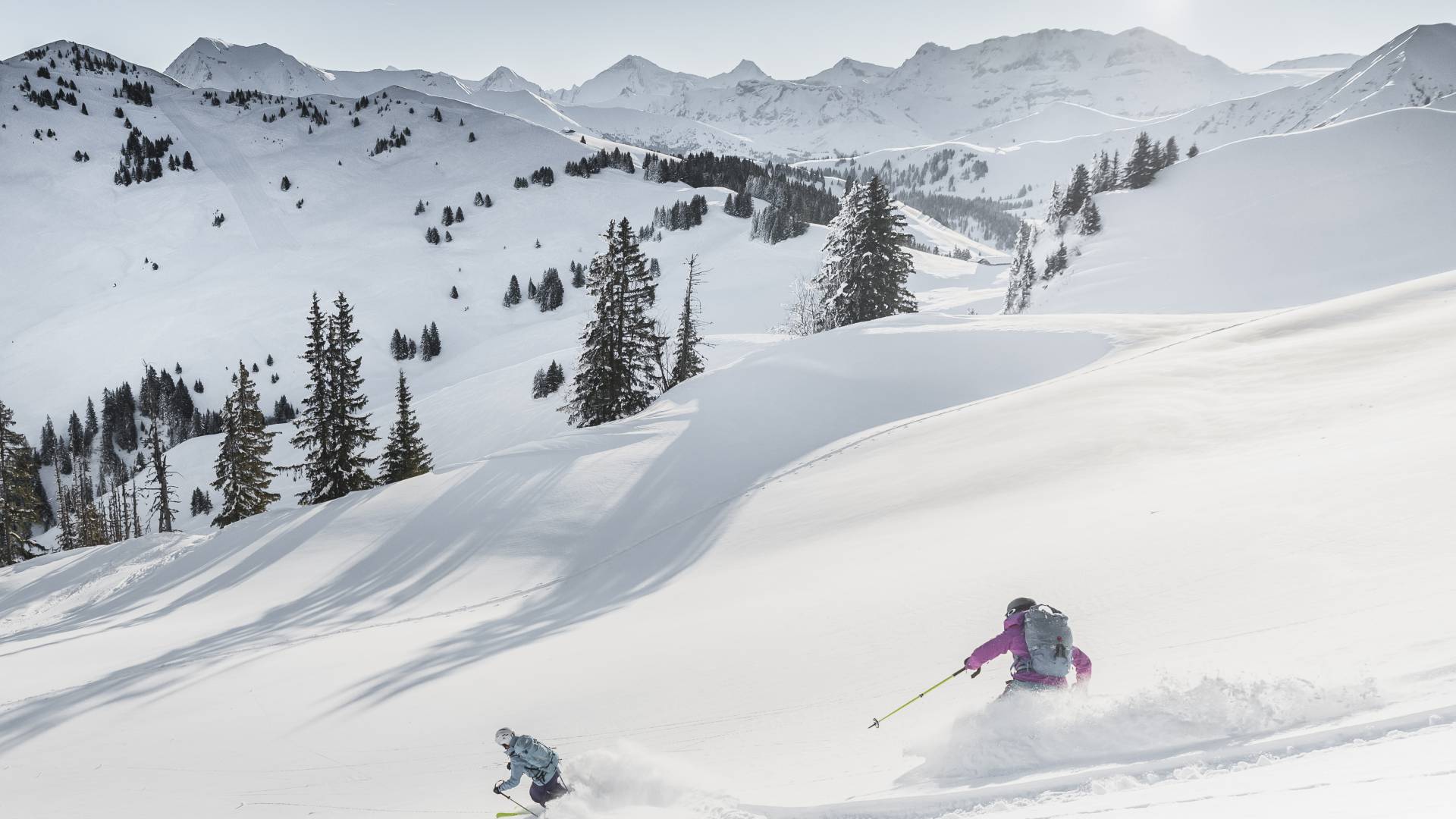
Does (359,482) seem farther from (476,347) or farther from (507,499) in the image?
(476,347)

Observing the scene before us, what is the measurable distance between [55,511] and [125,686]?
112050mm

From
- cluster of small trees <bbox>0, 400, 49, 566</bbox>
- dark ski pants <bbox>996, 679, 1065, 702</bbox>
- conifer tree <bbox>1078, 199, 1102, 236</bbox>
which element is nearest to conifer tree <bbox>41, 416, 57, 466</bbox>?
cluster of small trees <bbox>0, 400, 49, 566</bbox>

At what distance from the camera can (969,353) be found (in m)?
23.2

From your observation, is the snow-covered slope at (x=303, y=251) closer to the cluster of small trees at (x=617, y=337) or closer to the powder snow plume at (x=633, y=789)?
the cluster of small trees at (x=617, y=337)

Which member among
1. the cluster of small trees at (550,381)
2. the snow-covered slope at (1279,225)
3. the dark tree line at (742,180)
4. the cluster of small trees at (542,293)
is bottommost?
the cluster of small trees at (550,381)

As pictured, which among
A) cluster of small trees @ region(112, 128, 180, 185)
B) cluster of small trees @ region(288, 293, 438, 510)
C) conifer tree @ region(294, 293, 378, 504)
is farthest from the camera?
cluster of small trees @ region(112, 128, 180, 185)

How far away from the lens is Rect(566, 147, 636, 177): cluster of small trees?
139 metres

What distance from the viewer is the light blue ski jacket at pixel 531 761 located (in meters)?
6.32

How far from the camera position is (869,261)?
123ft

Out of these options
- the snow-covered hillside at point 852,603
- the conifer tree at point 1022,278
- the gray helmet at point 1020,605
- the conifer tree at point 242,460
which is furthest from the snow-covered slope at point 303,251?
the gray helmet at point 1020,605

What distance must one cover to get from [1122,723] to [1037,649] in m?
0.80

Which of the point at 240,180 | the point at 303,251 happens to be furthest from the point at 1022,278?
the point at 240,180

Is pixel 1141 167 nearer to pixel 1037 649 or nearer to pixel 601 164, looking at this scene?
pixel 1037 649

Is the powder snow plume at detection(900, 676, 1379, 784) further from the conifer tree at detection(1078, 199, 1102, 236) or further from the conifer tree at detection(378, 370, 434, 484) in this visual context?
the conifer tree at detection(1078, 199, 1102, 236)
